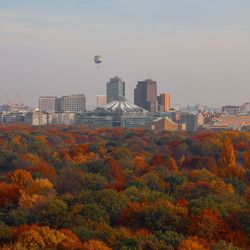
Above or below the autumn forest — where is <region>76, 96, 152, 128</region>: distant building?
above

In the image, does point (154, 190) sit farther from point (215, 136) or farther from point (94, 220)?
point (215, 136)

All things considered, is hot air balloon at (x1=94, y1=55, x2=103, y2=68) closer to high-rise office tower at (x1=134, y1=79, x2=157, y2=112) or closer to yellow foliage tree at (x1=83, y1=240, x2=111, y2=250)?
high-rise office tower at (x1=134, y1=79, x2=157, y2=112)

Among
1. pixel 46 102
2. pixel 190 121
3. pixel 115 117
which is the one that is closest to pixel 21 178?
pixel 115 117

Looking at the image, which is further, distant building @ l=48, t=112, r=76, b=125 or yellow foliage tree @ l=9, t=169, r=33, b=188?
distant building @ l=48, t=112, r=76, b=125

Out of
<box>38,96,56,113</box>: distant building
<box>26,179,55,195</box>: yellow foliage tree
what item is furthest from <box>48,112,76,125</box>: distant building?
<box>26,179,55,195</box>: yellow foliage tree

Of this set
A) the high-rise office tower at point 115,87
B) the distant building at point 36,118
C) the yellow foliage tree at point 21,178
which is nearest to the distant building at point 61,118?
the distant building at point 36,118

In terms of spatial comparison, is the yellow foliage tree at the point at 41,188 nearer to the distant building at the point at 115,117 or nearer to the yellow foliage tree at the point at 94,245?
Result: the yellow foliage tree at the point at 94,245

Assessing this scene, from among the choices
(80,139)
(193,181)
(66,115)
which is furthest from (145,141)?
(66,115)

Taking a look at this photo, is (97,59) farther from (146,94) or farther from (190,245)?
(190,245)
